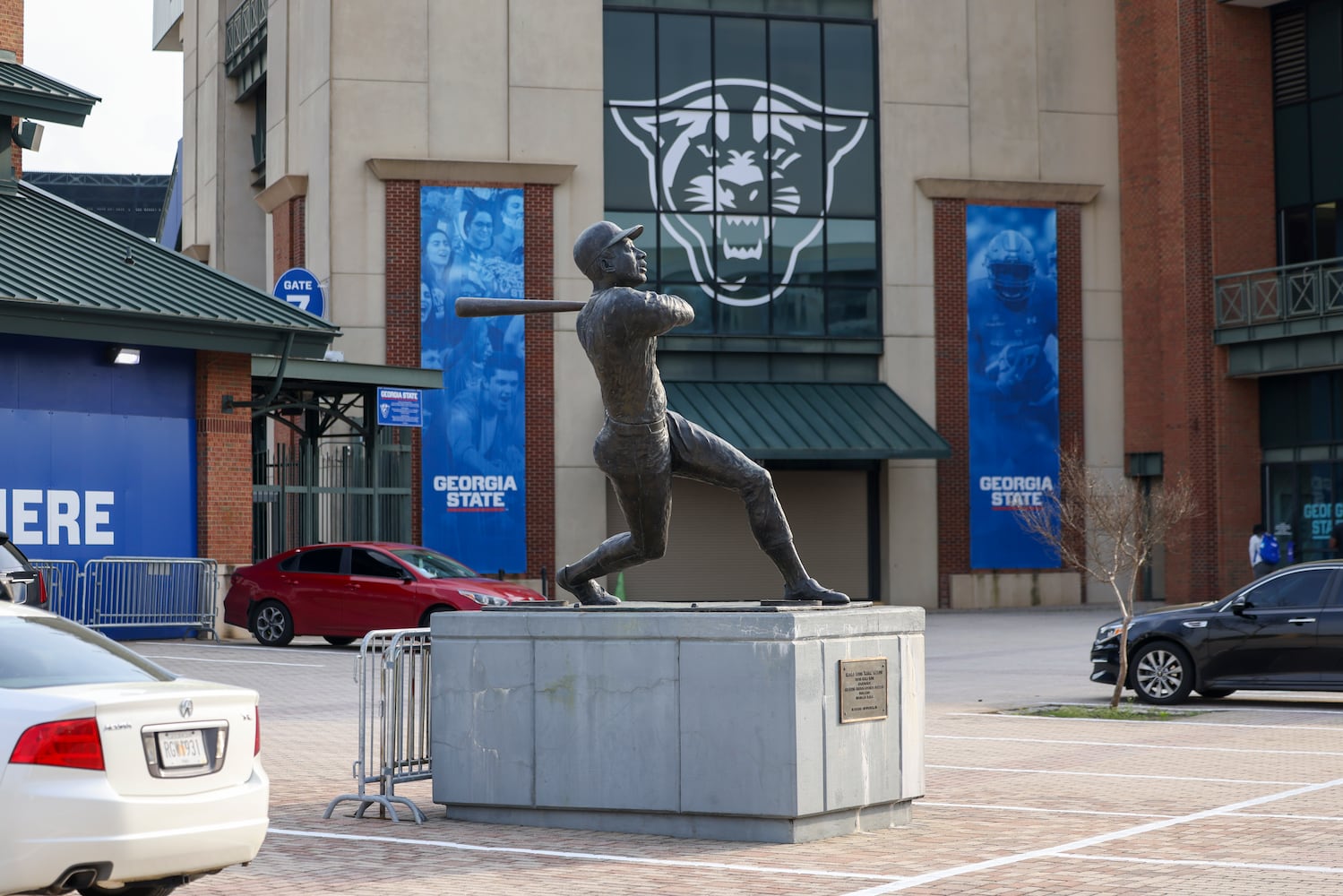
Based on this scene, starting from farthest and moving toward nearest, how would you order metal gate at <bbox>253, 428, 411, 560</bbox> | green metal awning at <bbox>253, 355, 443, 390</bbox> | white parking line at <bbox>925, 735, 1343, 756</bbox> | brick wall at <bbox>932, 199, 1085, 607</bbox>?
brick wall at <bbox>932, 199, 1085, 607</bbox>
metal gate at <bbox>253, 428, 411, 560</bbox>
green metal awning at <bbox>253, 355, 443, 390</bbox>
white parking line at <bbox>925, 735, 1343, 756</bbox>

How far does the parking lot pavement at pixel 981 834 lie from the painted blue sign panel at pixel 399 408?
39.3ft

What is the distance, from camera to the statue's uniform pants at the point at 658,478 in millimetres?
10469

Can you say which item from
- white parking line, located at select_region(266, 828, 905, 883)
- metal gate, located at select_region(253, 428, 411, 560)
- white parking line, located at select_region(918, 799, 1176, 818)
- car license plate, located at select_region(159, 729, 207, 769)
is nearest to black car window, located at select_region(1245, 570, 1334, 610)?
white parking line, located at select_region(918, 799, 1176, 818)

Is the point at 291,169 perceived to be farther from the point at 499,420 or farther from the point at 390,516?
the point at 390,516

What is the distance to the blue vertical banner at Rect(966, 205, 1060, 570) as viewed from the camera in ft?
124

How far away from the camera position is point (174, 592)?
2517 centimetres

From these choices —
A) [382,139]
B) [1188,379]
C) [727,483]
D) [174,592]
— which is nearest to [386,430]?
[382,139]

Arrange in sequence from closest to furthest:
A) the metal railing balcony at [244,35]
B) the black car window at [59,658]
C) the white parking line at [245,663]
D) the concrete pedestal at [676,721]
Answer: the black car window at [59,658] < the concrete pedestal at [676,721] < the white parking line at [245,663] < the metal railing balcony at [244,35]

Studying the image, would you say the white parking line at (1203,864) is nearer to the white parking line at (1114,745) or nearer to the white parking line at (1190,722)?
the white parking line at (1114,745)

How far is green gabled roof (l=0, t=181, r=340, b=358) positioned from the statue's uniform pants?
45.7ft

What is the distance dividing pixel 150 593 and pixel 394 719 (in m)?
15.2

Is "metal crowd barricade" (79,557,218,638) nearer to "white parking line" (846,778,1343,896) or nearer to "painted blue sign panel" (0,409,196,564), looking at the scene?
"painted blue sign panel" (0,409,196,564)

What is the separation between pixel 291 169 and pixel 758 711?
2970 centimetres

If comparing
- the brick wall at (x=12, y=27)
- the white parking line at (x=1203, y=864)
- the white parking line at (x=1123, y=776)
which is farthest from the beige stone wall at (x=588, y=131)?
the white parking line at (x=1203, y=864)
